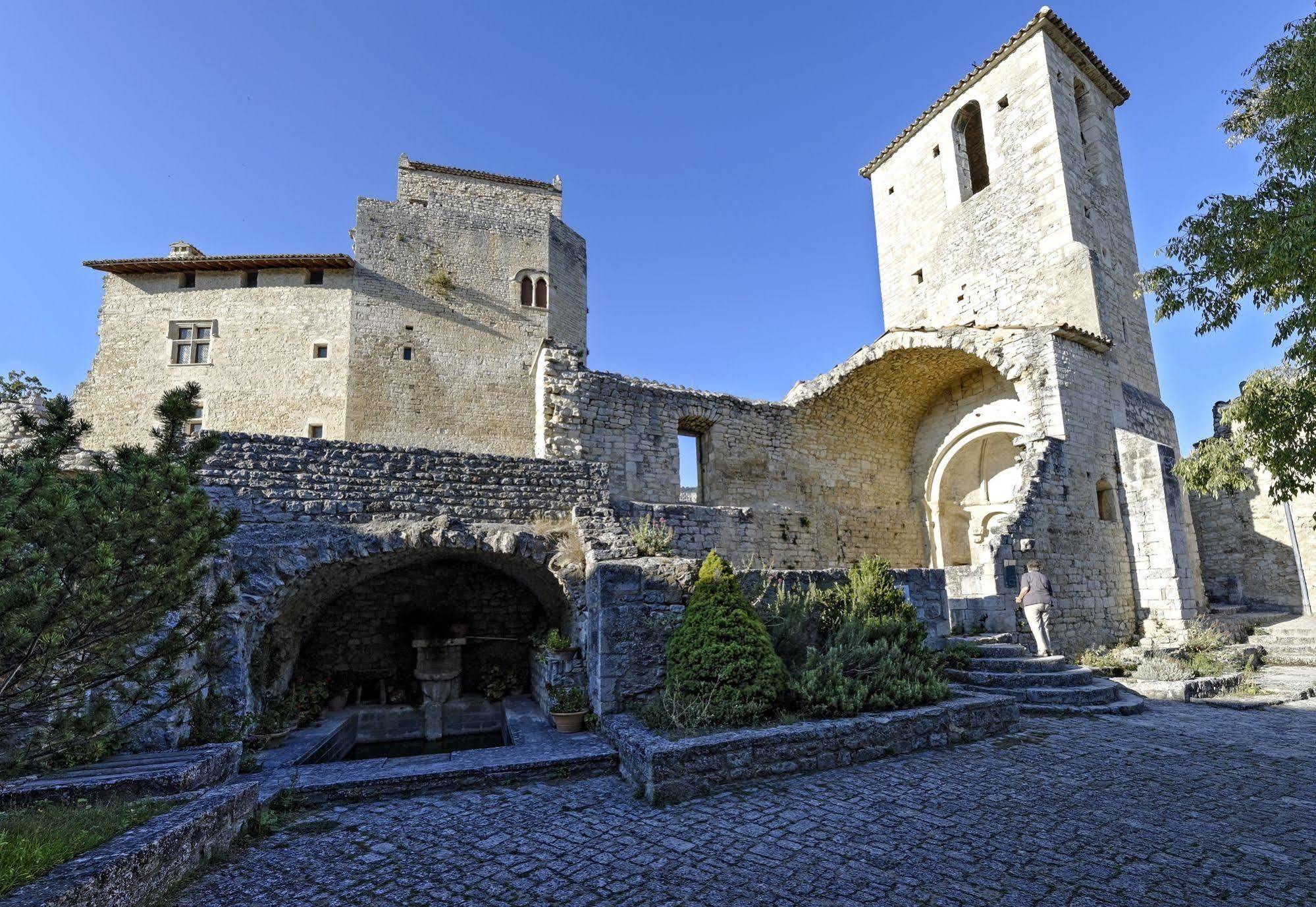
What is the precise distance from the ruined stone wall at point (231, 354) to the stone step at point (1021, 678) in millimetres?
17657

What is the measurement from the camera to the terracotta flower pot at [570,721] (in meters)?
6.98

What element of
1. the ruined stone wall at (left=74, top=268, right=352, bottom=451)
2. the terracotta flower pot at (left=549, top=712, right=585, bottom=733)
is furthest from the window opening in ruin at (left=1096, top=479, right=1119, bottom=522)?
the ruined stone wall at (left=74, top=268, right=352, bottom=451)

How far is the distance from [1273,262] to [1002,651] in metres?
5.48

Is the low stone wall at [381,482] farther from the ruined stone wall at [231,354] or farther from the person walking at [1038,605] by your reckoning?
the ruined stone wall at [231,354]

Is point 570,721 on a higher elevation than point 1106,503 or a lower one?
lower

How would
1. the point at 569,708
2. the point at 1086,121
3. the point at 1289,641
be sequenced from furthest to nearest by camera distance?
the point at 1086,121
the point at 1289,641
the point at 569,708

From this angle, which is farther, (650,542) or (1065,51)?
(1065,51)

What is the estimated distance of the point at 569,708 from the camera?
7.10 meters

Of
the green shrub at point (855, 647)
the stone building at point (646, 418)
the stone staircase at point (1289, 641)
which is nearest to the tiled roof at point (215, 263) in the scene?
the stone building at point (646, 418)

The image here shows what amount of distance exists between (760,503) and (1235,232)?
27.9 feet

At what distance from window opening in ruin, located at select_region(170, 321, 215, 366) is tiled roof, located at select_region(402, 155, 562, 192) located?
335 inches

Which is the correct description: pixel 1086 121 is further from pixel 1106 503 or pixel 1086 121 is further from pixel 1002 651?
pixel 1002 651

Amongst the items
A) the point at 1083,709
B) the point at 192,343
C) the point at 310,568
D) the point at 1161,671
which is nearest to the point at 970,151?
the point at 1161,671

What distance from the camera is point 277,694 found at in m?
8.05
